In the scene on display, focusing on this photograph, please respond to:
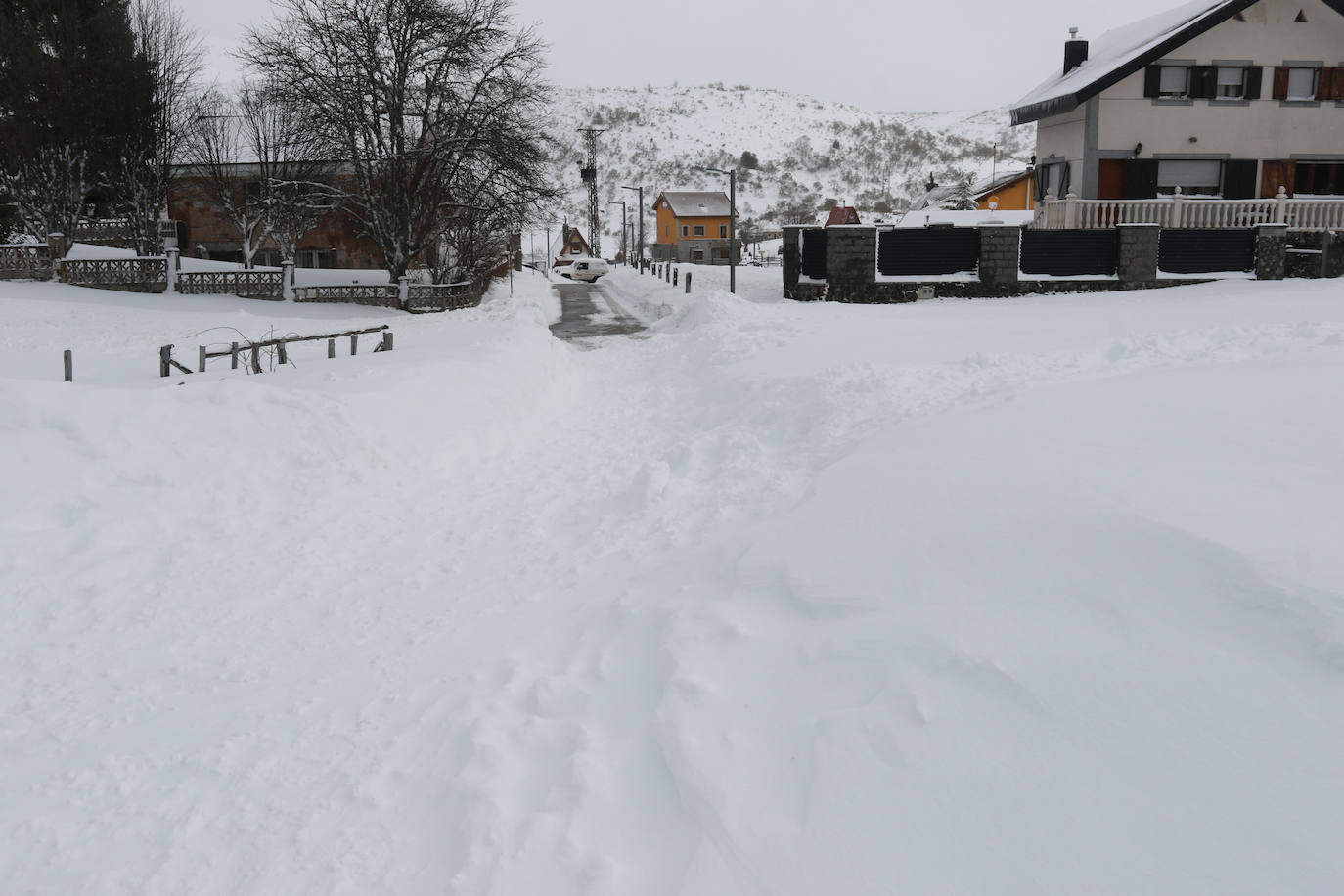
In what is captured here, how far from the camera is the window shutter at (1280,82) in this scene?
88.7 feet

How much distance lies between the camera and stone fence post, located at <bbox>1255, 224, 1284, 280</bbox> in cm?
2394

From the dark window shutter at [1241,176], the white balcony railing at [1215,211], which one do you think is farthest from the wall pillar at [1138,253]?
the dark window shutter at [1241,176]

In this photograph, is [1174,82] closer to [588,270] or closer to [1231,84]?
[1231,84]

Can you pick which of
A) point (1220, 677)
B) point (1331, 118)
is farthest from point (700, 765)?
point (1331, 118)

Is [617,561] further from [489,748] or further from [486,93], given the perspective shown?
[486,93]

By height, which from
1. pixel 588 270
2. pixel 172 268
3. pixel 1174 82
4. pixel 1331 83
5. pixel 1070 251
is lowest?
pixel 172 268

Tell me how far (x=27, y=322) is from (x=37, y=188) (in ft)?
42.2

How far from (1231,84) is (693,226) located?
6317 cm

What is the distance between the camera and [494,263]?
148 feet

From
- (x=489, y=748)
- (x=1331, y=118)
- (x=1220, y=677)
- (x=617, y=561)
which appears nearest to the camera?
(x=1220, y=677)

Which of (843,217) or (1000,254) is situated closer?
(1000,254)

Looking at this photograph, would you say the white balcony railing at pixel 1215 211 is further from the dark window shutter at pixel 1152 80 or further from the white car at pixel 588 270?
the white car at pixel 588 270

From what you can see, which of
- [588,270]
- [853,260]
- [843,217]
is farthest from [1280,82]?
[588,270]

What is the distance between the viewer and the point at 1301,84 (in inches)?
1075
